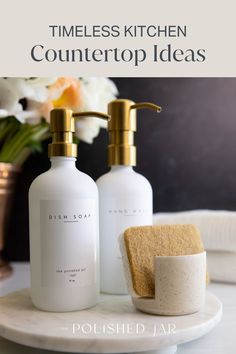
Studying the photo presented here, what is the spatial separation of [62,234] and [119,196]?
11cm

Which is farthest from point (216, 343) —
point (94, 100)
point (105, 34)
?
point (105, 34)

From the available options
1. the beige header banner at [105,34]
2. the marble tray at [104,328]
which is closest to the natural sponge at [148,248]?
the marble tray at [104,328]

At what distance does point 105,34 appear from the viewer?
773 mm

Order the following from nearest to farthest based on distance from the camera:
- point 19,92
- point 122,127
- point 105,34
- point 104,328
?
point 104,328 < point 122,127 < point 19,92 < point 105,34

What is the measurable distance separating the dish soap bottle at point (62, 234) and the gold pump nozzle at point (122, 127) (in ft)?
0.26

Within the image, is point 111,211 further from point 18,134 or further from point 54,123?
point 18,134

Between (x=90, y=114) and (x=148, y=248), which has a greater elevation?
(x=90, y=114)

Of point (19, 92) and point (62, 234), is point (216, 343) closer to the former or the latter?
point (62, 234)

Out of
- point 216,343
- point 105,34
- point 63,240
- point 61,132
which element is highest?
point 105,34

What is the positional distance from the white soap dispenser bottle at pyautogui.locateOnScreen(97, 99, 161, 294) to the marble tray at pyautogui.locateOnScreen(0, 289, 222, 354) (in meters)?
0.07

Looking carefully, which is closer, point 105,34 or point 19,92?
point 19,92

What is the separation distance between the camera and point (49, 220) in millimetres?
455

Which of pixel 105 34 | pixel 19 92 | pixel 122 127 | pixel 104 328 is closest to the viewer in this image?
pixel 104 328

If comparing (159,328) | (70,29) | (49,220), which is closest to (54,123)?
(49,220)
